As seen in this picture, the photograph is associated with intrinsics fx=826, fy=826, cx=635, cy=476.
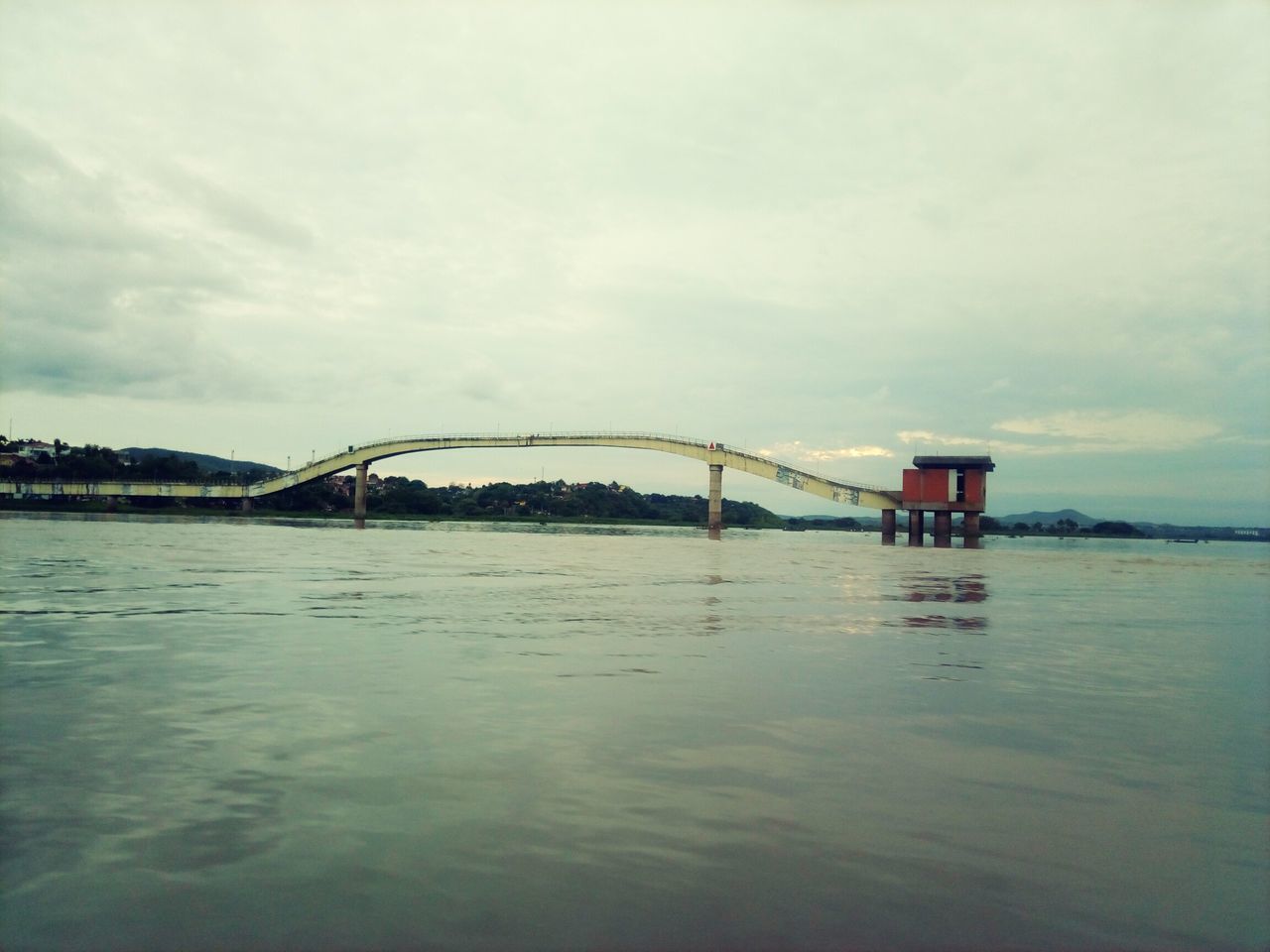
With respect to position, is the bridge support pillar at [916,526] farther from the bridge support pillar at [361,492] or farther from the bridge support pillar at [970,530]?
the bridge support pillar at [361,492]

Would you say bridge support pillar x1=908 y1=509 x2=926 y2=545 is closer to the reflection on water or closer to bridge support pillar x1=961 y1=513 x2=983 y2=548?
bridge support pillar x1=961 y1=513 x2=983 y2=548

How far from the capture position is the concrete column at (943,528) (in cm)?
9854

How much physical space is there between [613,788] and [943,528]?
10010 centimetres

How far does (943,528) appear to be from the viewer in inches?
3939

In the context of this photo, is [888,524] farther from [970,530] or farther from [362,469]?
[362,469]

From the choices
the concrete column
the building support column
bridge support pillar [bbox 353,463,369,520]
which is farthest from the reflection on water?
bridge support pillar [bbox 353,463,369,520]

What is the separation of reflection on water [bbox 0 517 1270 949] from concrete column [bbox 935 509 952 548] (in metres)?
84.5

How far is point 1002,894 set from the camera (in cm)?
535

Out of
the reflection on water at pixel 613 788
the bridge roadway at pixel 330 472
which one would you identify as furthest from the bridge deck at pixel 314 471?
the reflection on water at pixel 613 788

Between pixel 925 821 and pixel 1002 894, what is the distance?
1303 mm

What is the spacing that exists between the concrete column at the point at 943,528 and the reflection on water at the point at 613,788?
3329 inches

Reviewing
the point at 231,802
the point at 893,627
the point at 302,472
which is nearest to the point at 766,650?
the point at 893,627

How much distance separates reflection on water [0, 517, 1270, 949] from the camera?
195 inches

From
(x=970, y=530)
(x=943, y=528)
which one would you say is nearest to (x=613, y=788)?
(x=943, y=528)
